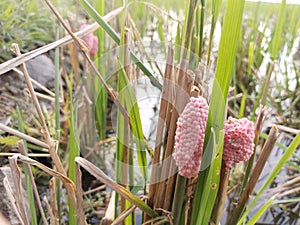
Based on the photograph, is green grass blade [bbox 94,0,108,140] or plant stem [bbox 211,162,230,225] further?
green grass blade [bbox 94,0,108,140]

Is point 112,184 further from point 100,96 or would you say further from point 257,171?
point 100,96

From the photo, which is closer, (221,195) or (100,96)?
(221,195)

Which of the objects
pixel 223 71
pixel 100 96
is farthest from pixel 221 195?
pixel 100 96

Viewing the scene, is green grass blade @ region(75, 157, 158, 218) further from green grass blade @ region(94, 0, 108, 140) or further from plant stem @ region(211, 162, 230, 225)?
green grass blade @ region(94, 0, 108, 140)

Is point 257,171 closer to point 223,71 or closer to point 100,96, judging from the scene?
point 223,71

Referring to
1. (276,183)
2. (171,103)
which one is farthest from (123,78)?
(276,183)

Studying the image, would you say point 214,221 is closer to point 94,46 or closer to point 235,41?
point 235,41

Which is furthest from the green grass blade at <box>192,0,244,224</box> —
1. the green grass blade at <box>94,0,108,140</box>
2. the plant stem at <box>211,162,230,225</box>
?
the green grass blade at <box>94,0,108,140</box>

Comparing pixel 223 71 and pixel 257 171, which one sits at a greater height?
pixel 223 71
